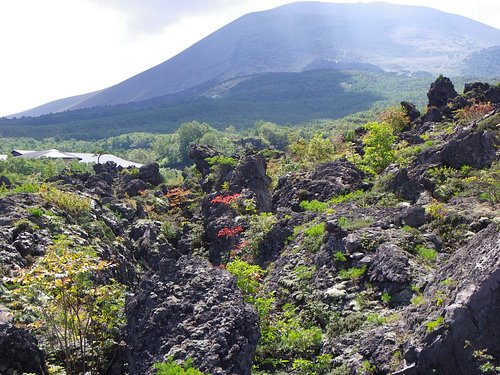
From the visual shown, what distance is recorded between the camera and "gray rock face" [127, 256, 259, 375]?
7766 mm

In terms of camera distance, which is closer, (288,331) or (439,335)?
(439,335)

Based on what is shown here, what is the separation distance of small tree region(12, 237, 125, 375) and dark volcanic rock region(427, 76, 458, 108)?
30.4m

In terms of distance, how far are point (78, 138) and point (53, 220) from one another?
152 meters

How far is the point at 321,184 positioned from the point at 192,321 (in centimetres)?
1285

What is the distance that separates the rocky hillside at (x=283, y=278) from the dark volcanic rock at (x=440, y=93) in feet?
47.1

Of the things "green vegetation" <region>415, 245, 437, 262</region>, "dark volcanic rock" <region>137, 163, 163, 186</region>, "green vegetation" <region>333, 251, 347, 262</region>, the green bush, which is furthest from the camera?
"dark volcanic rock" <region>137, 163, 163, 186</region>

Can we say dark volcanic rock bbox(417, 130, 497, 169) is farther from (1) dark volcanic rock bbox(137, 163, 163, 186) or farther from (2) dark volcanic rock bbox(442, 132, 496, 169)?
(1) dark volcanic rock bbox(137, 163, 163, 186)

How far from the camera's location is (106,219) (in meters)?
18.9

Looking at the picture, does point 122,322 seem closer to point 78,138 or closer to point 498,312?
point 498,312

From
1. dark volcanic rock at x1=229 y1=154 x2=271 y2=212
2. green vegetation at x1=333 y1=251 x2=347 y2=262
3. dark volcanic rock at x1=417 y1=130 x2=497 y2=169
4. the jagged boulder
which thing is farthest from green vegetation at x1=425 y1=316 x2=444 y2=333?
the jagged boulder

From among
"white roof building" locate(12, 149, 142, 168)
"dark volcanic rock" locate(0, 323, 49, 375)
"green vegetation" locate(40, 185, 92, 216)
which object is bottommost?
"white roof building" locate(12, 149, 142, 168)

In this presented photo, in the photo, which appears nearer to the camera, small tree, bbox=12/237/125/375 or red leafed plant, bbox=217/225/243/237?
small tree, bbox=12/237/125/375

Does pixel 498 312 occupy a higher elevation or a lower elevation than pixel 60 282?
lower

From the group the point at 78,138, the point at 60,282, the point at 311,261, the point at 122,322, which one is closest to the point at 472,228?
the point at 311,261
